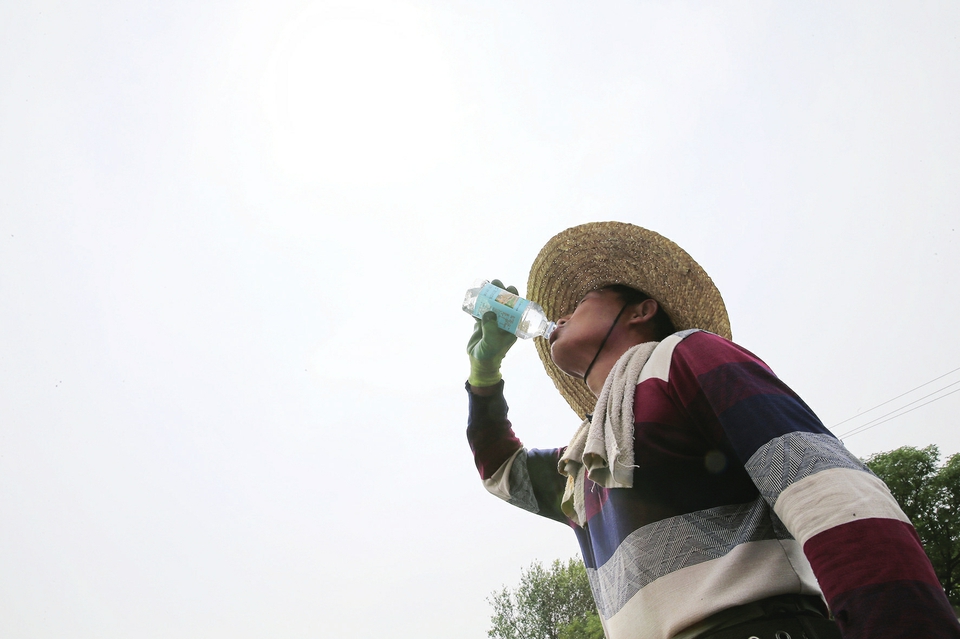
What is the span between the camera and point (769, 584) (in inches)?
53.7

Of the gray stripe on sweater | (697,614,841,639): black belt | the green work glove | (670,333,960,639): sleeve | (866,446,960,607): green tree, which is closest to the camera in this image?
(670,333,960,639): sleeve

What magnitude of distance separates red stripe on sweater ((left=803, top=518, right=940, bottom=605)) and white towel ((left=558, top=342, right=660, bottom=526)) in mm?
579

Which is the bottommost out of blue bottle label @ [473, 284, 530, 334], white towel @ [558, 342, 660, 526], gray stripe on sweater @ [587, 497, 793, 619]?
gray stripe on sweater @ [587, 497, 793, 619]

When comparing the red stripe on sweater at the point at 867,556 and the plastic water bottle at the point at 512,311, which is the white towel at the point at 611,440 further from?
the plastic water bottle at the point at 512,311

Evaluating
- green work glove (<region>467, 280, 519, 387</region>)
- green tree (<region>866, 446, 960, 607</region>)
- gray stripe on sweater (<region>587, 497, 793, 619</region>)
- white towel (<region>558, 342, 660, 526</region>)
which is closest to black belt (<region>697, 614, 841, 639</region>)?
gray stripe on sweater (<region>587, 497, 793, 619</region>)

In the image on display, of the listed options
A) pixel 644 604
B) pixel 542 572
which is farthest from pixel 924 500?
pixel 644 604

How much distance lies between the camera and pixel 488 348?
2939mm

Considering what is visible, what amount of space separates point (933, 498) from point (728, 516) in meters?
22.5

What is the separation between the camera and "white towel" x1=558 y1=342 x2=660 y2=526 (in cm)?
166

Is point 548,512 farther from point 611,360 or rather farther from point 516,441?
point 611,360

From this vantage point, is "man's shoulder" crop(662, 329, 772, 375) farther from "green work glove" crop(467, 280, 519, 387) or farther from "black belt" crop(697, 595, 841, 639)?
"green work glove" crop(467, 280, 519, 387)

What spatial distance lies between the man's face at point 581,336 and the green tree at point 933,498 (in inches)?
789

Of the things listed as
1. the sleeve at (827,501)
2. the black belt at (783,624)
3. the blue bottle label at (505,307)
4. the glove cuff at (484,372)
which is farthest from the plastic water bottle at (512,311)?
the black belt at (783,624)

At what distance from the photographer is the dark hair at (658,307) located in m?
2.79
